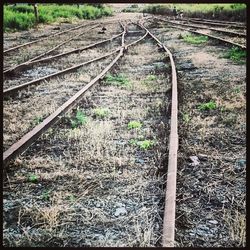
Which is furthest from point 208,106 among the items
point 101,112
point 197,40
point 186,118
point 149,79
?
point 197,40

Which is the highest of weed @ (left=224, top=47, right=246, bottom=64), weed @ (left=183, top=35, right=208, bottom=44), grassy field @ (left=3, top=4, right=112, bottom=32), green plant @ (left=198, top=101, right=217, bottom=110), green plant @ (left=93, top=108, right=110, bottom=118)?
grassy field @ (left=3, top=4, right=112, bottom=32)

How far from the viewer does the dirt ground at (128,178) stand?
2711mm

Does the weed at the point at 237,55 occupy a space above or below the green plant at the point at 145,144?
above

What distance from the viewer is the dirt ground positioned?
2711 mm

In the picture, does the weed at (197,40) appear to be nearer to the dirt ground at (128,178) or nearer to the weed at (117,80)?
the weed at (117,80)

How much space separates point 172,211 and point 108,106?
3.14 meters

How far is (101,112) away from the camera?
5180 mm

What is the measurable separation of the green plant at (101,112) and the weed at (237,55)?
4522 millimetres

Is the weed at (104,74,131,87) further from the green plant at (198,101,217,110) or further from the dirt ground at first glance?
the green plant at (198,101,217,110)

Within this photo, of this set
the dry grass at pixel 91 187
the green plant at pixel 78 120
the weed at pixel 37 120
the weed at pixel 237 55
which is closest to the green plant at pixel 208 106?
the dry grass at pixel 91 187

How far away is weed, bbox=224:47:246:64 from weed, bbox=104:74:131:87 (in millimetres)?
2969

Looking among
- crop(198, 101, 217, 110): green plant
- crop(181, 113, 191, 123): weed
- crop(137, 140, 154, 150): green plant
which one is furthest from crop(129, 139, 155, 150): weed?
crop(198, 101, 217, 110): green plant

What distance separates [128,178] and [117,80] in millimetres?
4053

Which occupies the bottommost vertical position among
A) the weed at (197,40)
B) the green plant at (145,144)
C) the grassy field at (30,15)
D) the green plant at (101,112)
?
the green plant at (145,144)
